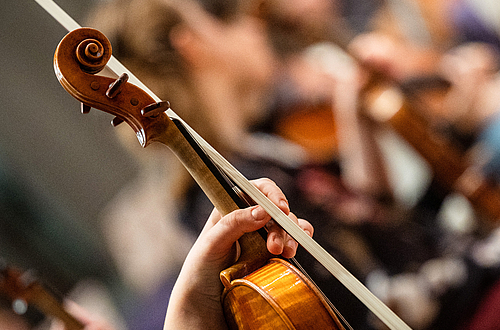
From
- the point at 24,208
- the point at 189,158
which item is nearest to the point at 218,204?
the point at 189,158

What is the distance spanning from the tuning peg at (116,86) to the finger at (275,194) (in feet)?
1.11

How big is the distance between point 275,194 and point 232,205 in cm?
11

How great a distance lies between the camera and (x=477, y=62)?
764mm

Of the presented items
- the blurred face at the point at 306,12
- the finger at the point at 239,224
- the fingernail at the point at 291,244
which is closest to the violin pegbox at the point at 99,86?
the finger at the point at 239,224

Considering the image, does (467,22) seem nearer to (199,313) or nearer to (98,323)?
(199,313)

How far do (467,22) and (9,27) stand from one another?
42.8 inches

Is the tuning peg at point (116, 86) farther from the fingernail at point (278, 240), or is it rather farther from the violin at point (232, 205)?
the fingernail at point (278, 240)

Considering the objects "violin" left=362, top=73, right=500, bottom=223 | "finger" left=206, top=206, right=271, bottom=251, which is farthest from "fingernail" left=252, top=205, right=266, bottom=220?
"violin" left=362, top=73, right=500, bottom=223

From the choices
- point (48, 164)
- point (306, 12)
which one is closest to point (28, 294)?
point (48, 164)

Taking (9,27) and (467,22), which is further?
(9,27)

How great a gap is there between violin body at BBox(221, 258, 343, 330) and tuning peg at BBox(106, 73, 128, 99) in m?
0.34

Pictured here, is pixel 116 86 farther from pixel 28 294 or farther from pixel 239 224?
pixel 28 294

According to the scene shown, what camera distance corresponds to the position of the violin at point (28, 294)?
0.90m

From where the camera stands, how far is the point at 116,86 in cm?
62
